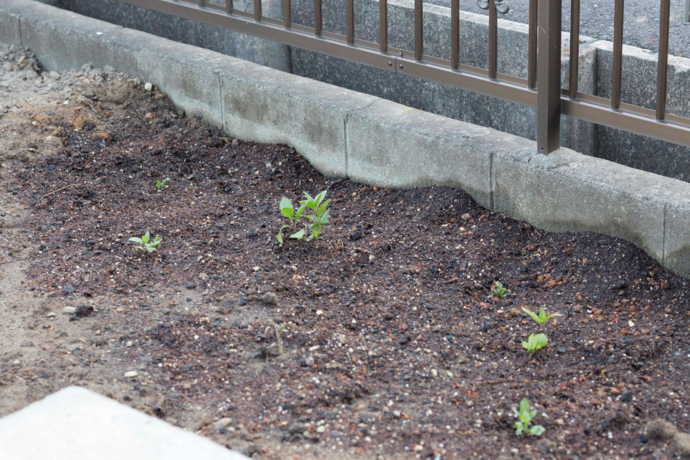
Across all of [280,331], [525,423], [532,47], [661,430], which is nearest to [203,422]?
[280,331]

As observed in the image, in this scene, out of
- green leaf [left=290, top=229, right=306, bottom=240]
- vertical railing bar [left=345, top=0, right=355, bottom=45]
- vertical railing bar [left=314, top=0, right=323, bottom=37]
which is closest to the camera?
green leaf [left=290, top=229, right=306, bottom=240]

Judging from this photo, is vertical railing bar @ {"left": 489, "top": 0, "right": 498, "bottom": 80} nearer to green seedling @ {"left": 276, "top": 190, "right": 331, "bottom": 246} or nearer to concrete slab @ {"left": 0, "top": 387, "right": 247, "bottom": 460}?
green seedling @ {"left": 276, "top": 190, "right": 331, "bottom": 246}

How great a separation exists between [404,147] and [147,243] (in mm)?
1246

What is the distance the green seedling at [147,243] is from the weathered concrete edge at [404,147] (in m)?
Answer: 1.04

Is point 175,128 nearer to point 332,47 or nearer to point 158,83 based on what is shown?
point 158,83

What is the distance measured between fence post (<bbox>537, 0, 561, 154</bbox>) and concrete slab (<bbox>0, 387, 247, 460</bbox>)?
194 cm

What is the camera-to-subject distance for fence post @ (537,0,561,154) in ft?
10.4

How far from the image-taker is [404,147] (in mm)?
3680

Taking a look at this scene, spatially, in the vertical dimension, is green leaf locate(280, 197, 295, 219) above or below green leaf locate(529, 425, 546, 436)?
above

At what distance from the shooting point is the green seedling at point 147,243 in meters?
3.30

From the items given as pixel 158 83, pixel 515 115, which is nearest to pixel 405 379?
pixel 515 115

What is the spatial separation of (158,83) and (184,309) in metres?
2.13

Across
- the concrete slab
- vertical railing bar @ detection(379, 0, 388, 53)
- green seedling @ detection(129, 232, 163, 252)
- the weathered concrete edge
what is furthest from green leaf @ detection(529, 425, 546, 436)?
vertical railing bar @ detection(379, 0, 388, 53)

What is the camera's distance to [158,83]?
4656 millimetres
